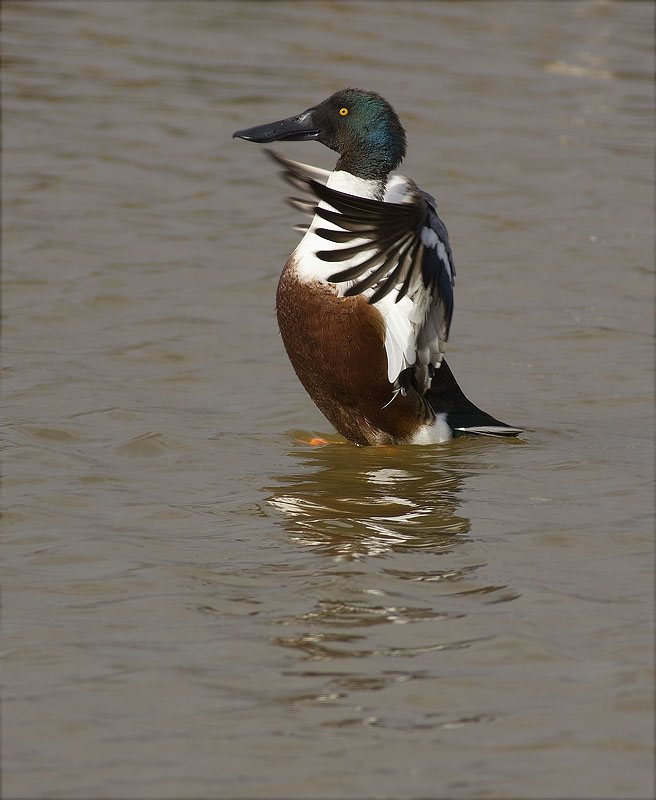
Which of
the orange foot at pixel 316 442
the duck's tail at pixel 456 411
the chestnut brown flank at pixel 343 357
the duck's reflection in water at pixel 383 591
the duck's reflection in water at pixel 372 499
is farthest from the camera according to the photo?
the orange foot at pixel 316 442

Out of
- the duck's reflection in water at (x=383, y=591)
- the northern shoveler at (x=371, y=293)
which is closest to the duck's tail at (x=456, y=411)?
the northern shoveler at (x=371, y=293)

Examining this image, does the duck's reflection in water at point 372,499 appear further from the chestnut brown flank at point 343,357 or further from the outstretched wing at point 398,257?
the outstretched wing at point 398,257

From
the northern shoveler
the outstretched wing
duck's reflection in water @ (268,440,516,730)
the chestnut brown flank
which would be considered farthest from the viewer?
the chestnut brown flank

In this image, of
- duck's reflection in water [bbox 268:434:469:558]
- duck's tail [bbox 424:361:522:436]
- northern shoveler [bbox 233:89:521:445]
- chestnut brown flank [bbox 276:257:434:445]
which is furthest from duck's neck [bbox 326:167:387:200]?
duck's reflection in water [bbox 268:434:469:558]

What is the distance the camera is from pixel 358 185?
232 inches

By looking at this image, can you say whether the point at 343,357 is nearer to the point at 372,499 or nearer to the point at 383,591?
the point at 372,499

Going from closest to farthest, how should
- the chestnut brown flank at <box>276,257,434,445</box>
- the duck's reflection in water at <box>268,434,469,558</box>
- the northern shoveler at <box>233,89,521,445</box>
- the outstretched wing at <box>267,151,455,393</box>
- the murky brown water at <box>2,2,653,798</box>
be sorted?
the murky brown water at <box>2,2,653,798</box>
the duck's reflection in water at <box>268,434,469,558</box>
the outstretched wing at <box>267,151,455,393</box>
the northern shoveler at <box>233,89,521,445</box>
the chestnut brown flank at <box>276,257,434,445</box>

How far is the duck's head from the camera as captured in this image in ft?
19.4

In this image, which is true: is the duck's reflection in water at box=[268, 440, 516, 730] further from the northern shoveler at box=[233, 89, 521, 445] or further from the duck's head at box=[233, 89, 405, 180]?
the duck's head at box=[233, 89, 405, 180]

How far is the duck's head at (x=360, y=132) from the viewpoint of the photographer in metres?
5.93

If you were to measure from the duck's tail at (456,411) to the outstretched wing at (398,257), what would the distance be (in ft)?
0.48

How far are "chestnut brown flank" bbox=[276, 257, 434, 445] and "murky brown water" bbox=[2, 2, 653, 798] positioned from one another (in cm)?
20

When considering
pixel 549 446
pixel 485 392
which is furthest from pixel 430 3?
pixel 549 446

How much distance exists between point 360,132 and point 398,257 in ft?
2.73
